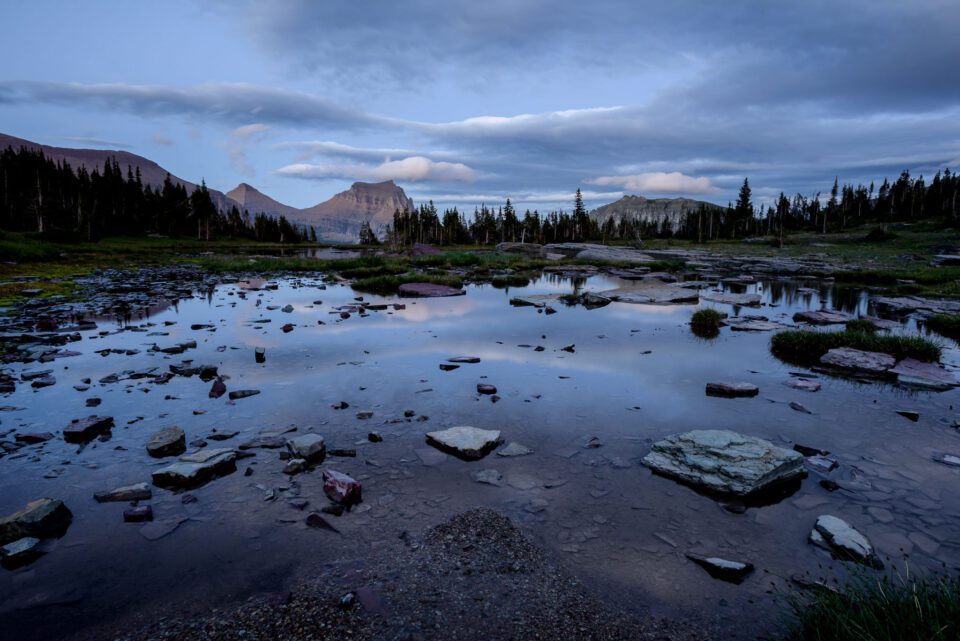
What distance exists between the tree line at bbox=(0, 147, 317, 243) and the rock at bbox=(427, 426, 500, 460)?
78.5 m

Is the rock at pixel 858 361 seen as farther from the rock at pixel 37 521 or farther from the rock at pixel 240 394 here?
the rock at pixel 37 521

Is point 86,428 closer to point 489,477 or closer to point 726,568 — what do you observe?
point 489,477

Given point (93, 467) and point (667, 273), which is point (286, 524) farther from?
point (667, 273)

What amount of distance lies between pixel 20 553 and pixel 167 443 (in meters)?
2.14

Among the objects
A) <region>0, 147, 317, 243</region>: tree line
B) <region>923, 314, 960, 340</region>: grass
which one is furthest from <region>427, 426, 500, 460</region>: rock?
<region>0, 147, 317, 243</region>: tree line

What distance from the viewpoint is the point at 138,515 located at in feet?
15.6

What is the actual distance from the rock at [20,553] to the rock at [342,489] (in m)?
2.51

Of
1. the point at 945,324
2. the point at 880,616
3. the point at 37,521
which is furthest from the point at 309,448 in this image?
the point at 945,324

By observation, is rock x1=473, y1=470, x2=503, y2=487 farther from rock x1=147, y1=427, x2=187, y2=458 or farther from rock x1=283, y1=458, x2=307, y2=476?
rock x1=147, y1=427, x2=187, y2=458

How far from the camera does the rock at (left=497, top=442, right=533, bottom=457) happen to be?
20.9ft

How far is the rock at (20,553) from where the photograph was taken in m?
4.05

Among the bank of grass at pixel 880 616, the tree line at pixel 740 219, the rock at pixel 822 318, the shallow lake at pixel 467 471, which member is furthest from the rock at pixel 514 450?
the tree line at pixel 740 219

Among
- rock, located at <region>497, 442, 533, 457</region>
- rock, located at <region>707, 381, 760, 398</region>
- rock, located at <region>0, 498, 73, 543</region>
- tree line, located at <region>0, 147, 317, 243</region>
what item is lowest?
rock, located at <region>497, 442, 533, 457</region>

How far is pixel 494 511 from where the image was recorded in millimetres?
5004
